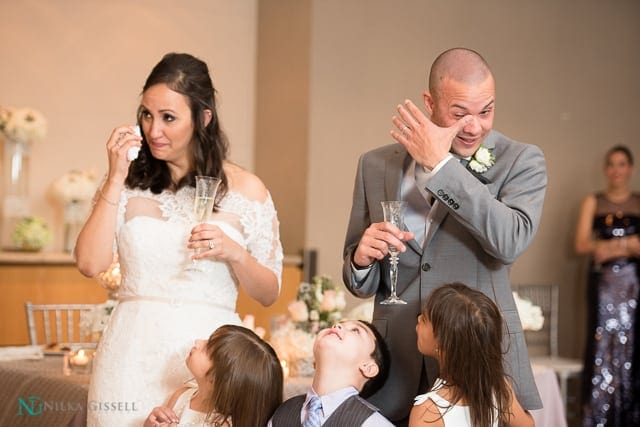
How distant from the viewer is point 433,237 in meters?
2.30

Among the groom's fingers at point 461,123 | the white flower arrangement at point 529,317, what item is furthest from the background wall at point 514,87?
the groom's fingers at point 461,123

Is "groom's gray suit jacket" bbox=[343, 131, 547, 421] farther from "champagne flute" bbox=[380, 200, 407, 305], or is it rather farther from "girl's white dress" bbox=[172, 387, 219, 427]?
"girl's white dress" bbox=[172, 387, 219, 427]

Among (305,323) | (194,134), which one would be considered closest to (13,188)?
(305,323)

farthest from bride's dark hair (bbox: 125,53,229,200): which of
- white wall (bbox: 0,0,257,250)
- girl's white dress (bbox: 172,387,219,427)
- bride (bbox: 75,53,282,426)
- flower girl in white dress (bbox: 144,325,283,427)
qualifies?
white wall (bbox: 0,0,257,250)

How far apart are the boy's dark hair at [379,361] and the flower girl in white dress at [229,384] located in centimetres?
27

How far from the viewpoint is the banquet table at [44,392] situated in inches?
129

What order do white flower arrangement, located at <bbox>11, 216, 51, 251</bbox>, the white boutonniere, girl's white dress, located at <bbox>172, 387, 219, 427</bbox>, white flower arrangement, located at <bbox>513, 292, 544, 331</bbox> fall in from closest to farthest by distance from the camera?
the white boutonniere < girl's white dress, located at <bbox>172, 387, 219, 427</bbox> < white flower arrangement, located at <bbox>513, 292, 544, 331</bbox> < white flower arrangement, located at <bbox>11, 216, 51, 251</bbox>

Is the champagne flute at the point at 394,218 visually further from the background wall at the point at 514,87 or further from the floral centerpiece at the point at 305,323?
the background wall at the point at 514,87

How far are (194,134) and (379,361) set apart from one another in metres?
0.92

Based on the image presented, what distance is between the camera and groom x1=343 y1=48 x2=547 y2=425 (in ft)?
7.07

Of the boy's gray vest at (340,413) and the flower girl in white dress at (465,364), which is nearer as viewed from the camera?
the flower girl in white dress at (465,364)

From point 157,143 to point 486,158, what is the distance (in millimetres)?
990

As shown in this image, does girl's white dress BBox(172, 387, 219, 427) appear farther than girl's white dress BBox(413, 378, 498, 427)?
Yes

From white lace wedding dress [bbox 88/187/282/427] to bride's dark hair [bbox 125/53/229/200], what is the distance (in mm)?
52
